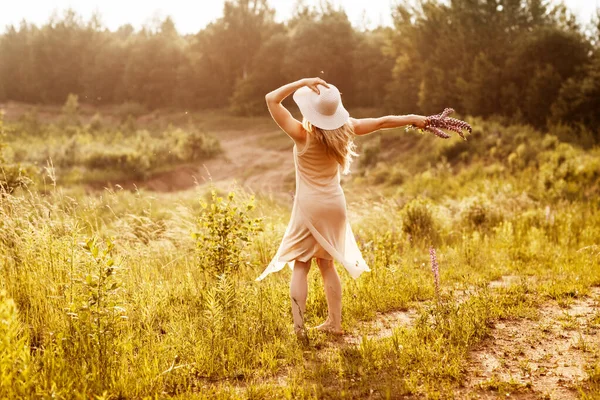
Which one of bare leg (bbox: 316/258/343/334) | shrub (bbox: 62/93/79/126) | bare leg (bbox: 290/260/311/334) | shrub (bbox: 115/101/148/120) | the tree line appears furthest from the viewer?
shrub (bbox: 115/101/148/120)

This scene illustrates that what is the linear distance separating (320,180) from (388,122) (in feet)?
2.31

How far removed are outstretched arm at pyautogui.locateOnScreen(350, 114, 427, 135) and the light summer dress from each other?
0.33 metres

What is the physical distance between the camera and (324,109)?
4266 mm

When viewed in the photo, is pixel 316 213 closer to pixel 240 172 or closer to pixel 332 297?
pixel 332 297

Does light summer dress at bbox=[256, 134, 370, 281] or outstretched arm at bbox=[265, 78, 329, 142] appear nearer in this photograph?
outstretched arm at bbox=[265, 78, 329, 142]

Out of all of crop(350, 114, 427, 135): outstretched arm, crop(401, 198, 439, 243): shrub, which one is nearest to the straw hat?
crop(350, 114, 427, 135): outstretched arm

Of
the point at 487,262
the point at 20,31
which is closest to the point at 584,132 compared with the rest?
the point at 487,262

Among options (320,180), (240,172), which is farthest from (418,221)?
(240,172)

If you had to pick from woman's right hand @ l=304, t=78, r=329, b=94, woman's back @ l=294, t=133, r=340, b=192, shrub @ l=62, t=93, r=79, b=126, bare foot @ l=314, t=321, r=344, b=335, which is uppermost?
shrub @ l=62, t=93, r=79, b=126

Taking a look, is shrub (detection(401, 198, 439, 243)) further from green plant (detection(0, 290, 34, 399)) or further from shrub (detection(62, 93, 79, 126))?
shrub (detection(62, 93, 79, 126))

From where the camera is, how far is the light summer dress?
445 centimetres

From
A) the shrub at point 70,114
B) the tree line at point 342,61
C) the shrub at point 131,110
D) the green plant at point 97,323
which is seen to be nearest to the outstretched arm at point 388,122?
the green plant at point 97,323

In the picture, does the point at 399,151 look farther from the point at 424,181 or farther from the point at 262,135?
the point at 262,135

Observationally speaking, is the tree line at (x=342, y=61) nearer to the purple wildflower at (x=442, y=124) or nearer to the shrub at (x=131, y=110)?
the shrub at (x=131, y=110)
